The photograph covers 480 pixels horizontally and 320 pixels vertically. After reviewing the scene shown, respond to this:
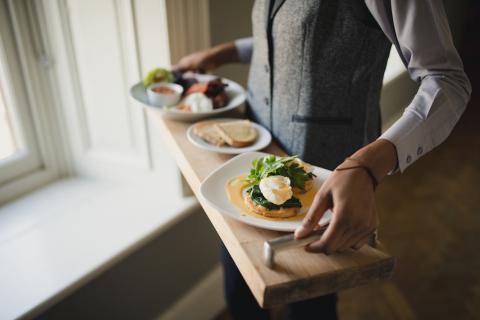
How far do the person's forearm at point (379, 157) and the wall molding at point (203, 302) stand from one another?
1.05m

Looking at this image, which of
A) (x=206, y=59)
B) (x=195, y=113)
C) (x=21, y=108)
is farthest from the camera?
(x=21, y=108)

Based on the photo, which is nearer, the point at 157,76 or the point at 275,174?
the point at 275,174

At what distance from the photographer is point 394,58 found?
1.47m

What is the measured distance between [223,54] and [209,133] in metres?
0.32

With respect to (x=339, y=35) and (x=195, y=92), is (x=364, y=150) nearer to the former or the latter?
(x=339, y=35)

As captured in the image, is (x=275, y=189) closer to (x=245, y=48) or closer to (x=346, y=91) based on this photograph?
(x=346, y=91)

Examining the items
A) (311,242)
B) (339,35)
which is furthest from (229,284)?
(339,35)

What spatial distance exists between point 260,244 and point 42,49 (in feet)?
3.31

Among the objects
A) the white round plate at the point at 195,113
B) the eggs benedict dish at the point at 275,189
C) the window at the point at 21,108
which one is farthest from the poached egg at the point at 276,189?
the window at the point at 21,108

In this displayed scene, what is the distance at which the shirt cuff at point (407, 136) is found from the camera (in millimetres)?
632

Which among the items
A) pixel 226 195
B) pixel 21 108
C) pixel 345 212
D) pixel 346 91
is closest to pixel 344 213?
pixel 345 212

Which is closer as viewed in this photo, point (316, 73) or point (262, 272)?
point (262, 272)

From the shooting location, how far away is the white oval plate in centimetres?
62

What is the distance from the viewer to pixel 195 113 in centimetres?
94
